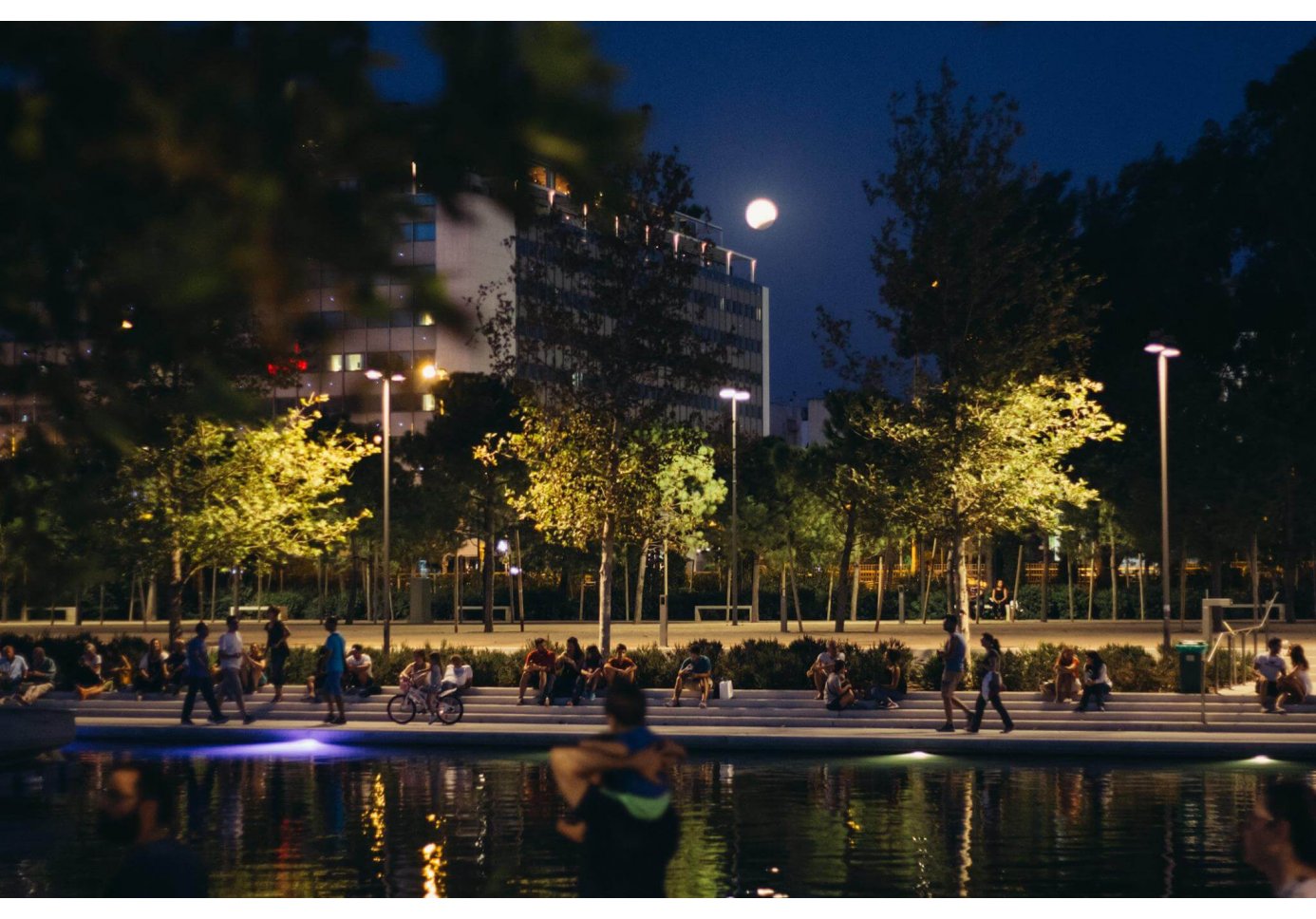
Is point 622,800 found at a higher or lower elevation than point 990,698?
higher

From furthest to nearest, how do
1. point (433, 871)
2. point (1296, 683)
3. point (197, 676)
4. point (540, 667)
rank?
point (540, 667) → point (197, 676) → point (1296, 683) → point (433, 871)

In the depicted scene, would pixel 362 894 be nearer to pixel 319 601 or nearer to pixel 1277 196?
pixel 1277 196

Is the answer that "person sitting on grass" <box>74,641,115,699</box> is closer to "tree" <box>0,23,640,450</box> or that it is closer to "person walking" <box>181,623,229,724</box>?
"person walking" <box>181,623,229,724</box>

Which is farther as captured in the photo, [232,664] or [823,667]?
[823,667]

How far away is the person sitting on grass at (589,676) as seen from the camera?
30.1 metres

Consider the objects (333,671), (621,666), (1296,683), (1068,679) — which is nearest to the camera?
(1296,683)

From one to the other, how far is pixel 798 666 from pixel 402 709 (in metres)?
7.69

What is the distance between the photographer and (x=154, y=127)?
3.55 metres

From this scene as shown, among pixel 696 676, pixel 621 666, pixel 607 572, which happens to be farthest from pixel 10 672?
pixel 696 676

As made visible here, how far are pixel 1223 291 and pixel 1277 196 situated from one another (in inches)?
174

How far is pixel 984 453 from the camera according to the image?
1438 inches

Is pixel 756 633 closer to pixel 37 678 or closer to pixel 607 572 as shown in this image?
pixel 607 572

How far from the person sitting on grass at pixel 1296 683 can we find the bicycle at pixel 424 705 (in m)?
14.5

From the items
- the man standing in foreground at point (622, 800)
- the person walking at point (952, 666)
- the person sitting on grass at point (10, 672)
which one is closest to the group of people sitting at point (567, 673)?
the person walking at point (952, 666)
